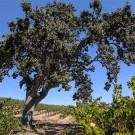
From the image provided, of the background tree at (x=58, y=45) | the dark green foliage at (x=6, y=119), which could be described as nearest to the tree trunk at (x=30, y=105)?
the background tree at (x=58, y=45)

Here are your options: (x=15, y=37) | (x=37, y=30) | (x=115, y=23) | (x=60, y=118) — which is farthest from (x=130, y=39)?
(x=60, y=118)

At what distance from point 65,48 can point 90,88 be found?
8.53 m

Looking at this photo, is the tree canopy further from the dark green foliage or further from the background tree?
the dark green foliage

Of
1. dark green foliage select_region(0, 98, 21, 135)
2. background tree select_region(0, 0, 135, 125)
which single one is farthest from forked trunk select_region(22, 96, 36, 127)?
dark green foliage select_region(0, 98, 21, 135)

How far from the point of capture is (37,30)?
29.4 meters

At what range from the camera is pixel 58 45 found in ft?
94.6

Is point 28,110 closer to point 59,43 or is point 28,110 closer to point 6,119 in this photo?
point 59,43

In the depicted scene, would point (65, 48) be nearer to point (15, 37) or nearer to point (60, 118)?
point (15, 37)

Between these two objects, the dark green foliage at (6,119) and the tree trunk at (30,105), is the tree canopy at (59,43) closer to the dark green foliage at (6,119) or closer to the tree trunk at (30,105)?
the tree trunk at (30,105)

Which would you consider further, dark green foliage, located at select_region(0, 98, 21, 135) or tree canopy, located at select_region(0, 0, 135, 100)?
tree canopy, located at select_region(0, 0, 135, 100)

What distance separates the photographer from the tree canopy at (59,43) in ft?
96.6

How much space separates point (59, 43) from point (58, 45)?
0.67 ft

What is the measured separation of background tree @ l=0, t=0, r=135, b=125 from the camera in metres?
29.5

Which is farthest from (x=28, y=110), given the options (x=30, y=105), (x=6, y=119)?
(x=6, y=119)
